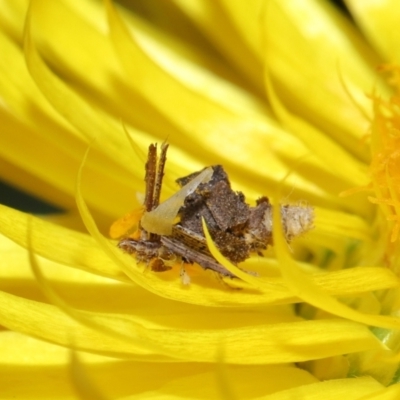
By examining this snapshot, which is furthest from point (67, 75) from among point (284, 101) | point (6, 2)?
point (284, 101)

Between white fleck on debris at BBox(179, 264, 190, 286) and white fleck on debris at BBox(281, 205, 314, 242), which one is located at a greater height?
white fleck on debris at BBox(281, 205, 314, 242)

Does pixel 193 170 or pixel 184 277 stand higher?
pixel 193 170

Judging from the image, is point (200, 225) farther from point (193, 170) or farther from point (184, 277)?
point (193, 170)

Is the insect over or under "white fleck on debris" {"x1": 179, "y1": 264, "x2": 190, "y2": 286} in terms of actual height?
over

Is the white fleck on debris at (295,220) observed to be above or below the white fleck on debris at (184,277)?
above

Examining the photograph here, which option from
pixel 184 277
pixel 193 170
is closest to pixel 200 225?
pixel 184 277
